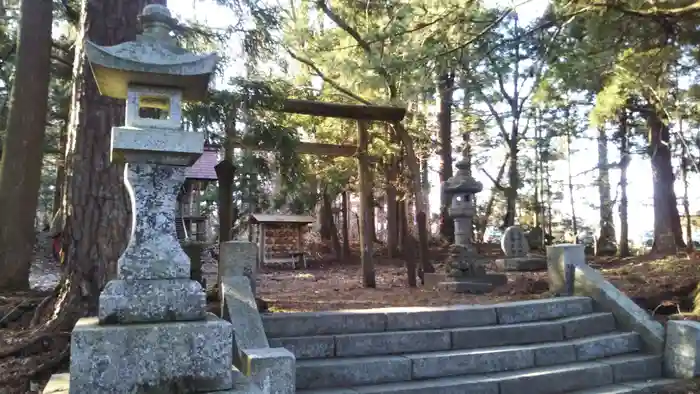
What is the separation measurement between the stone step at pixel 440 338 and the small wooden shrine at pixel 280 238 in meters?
11.5

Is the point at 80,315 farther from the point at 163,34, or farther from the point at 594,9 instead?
the point at 594,9

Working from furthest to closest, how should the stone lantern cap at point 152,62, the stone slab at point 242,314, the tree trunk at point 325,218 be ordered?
the tree trunk at point 325,218 < the stone slab at point 242,314 < the stone lantern cap at point 152,62

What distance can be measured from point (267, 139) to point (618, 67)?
5364mm

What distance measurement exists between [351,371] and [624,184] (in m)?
17.5

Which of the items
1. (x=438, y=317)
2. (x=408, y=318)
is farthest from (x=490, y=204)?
(x=408, y=318)

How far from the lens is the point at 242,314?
4.51 meters

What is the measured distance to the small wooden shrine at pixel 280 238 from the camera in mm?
16406

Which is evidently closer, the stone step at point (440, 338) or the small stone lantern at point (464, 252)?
the stone step at point (440, 338)

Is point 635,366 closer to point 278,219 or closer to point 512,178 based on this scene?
point 278,219

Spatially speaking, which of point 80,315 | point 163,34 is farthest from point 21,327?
point 163,34

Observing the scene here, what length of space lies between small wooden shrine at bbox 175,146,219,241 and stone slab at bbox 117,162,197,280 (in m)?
14.9

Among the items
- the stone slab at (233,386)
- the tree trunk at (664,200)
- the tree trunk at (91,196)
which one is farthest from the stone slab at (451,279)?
the tree trunk at (664,200)

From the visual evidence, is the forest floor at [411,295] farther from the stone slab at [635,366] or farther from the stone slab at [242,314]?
the stone slab at [242,314]

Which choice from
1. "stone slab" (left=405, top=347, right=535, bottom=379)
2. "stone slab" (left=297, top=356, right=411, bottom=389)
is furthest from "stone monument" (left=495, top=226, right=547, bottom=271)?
"stone slab" (left=297, top=356, right=411, bottom=389)
